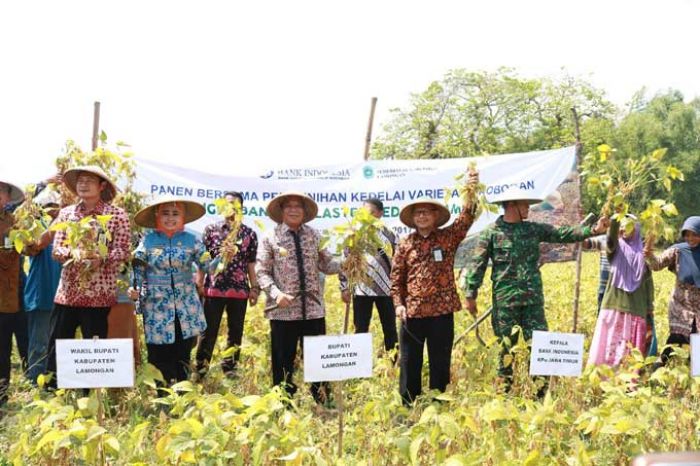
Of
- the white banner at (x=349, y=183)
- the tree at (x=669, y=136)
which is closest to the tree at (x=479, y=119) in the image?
the tree at (x=669, y=136)

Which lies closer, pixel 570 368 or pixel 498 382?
pixel 570 368

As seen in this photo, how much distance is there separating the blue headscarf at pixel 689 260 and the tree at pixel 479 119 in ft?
95.3

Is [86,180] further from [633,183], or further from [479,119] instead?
[479,119]

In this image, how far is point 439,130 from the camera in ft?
113

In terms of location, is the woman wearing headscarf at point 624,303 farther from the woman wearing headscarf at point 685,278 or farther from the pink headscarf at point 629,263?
the woman wearing headscarf at point 685,278

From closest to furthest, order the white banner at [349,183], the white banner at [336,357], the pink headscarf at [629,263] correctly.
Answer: the white banner at [336,357] → the pink headscarf at [629,263] → the white banner at [349,183]

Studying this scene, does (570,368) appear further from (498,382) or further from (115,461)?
(115,461)

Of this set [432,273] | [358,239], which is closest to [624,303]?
[432,273]

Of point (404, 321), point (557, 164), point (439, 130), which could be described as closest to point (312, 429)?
point (404, 321)

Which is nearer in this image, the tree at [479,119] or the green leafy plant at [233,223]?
the green leafy plant at [233,223]

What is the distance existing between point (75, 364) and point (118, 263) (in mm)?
1078

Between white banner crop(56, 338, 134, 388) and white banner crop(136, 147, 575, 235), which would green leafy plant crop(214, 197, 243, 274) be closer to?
white banner crop(56, 338, 134, 388)

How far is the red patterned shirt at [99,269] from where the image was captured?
3586 mm

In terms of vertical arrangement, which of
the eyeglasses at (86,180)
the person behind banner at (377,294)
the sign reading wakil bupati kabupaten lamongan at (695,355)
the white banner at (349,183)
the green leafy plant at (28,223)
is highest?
the white banner at (349,183)
